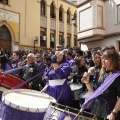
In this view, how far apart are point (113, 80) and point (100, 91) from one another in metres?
0.22

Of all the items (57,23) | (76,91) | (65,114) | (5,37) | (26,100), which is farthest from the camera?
(57,23)

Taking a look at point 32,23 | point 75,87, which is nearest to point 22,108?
point 75,87

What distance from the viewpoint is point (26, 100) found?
11.8 ft

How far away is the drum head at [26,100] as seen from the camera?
10.7 feet

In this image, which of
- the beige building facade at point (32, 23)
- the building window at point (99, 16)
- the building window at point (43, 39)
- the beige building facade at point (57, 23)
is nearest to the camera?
the building window at point (99, 16)

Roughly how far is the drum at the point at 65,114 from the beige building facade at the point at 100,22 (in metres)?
13.4

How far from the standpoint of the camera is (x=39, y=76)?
6188 mm

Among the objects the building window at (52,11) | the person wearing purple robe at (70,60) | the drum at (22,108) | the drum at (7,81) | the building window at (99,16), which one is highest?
the building window at (52,11)

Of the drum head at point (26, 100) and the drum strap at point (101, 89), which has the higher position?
the drum strap at point (101, 89)

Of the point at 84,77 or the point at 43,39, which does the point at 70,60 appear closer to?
the point at 84,77

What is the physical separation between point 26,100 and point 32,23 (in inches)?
768

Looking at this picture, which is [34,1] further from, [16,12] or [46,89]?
[46,89]

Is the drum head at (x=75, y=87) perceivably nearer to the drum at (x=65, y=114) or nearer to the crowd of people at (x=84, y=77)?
the crowd of people at (x=84, y=77)

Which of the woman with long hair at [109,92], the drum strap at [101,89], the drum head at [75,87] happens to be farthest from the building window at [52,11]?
the drum strap at [101,89]
